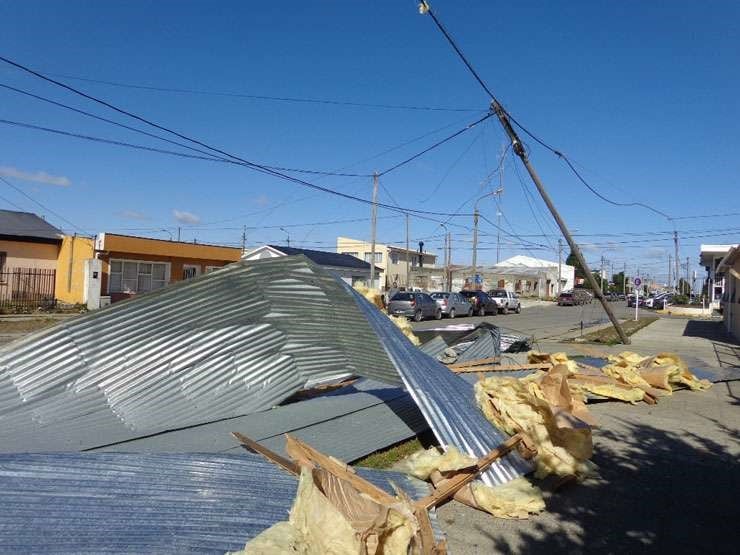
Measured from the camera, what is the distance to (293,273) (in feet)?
19.0

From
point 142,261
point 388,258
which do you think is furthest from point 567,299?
point 142,261

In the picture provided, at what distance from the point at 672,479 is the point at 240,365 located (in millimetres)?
4444

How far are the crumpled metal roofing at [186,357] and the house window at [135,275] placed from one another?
2498 cm

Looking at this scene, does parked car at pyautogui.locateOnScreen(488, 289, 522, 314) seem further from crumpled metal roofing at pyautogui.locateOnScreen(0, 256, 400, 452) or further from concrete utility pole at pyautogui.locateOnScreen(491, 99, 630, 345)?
crumpled metal roofing at pyautogui.locateOnScreen(0, 256, 400, 452)

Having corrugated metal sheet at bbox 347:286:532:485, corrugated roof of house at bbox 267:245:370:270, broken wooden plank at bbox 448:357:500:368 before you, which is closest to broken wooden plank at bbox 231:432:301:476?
corrugated metal sheet at bbox 347:286:532:485

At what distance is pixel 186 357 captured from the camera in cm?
560

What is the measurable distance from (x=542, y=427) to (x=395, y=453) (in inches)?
58.6

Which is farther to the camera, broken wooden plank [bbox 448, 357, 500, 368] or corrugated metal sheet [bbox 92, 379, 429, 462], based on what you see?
broken wooden plank [bbox 448, 357, 500, 368]

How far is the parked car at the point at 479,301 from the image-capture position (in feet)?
112

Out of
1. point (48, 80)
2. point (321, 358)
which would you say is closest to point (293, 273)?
point (321, 358)

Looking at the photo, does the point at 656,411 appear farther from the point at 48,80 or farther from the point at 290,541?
the point at 48,80

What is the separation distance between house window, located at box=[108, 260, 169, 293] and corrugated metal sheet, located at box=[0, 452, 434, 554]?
2697 centimetres

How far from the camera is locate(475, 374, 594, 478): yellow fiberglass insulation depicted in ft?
17.2

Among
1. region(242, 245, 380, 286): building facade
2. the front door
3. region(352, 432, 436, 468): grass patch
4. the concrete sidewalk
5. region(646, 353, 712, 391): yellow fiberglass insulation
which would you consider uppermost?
region(242, 245, 380, 286): building facade
